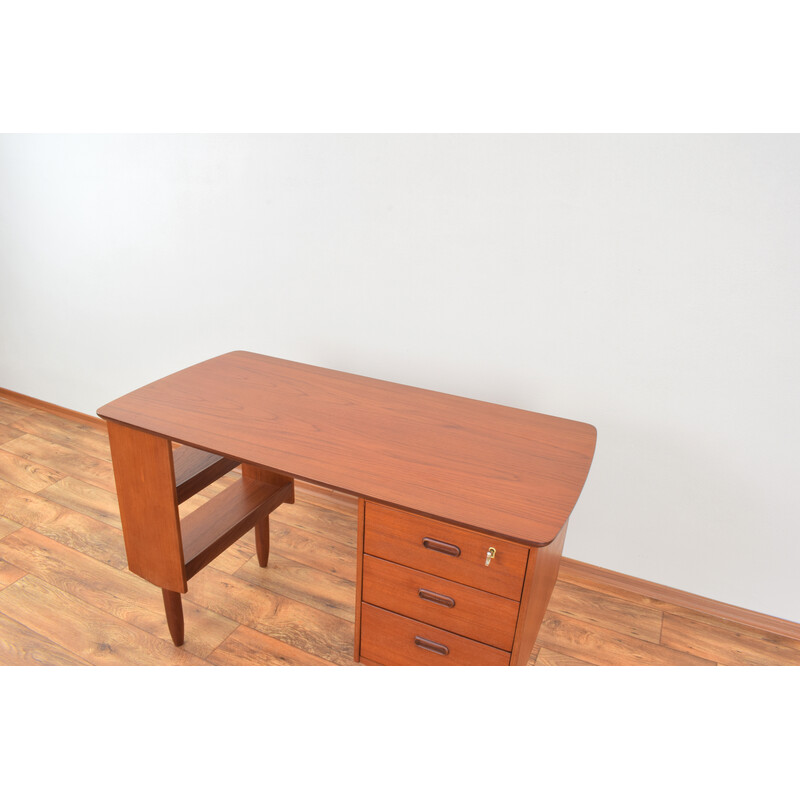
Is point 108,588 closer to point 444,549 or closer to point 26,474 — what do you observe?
point 26,474

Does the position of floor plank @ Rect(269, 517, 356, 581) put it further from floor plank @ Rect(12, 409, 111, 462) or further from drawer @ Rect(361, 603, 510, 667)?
floor plank @ Rect(12, 409, 111, 462)

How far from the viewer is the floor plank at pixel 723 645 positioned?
1.68 metres

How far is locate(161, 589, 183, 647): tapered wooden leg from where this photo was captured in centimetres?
159

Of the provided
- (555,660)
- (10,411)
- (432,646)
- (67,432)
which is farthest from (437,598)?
(10,411)

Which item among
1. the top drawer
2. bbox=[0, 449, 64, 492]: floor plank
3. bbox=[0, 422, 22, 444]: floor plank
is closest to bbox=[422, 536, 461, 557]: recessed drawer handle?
the top drawer

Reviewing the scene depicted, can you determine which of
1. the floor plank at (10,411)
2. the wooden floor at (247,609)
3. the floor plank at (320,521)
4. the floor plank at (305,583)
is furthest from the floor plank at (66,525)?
the floor plank at (10,411)

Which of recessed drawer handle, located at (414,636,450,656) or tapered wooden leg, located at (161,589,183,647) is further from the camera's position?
tapered wooden leg, located at (161,589,183,647)

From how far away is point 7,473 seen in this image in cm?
239

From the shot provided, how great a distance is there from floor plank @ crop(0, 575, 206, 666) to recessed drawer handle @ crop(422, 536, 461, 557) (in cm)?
80

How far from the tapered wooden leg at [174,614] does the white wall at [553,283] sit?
928 mm

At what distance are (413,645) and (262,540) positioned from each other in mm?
736

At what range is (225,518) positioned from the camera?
5.56 ft

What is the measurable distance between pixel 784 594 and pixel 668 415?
64 cm
